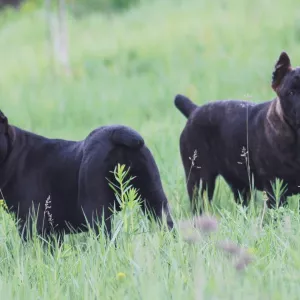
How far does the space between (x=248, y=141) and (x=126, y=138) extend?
1407 mm

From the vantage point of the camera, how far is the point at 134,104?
40.8 ft

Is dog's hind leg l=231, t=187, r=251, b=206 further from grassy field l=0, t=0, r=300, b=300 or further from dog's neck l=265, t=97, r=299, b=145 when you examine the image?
dog's neck l=265, t=97, r=299, b=145

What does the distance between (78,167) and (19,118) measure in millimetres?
6638

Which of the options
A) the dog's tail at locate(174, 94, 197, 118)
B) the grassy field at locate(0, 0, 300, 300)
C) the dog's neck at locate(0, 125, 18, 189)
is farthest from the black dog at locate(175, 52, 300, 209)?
the dog's neck at locate(0, 125, 18, 189)

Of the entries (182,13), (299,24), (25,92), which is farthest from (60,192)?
(182,13)

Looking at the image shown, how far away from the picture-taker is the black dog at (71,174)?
205 inches

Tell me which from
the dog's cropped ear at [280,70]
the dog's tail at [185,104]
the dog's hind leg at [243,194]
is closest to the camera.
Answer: the dog's cropped ear at [280,70]

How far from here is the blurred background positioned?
37.9 ft

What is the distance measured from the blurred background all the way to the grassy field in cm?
3

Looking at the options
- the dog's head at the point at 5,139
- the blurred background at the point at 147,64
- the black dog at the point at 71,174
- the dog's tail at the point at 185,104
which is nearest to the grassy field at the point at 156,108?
the blurred background at the point at 147,64

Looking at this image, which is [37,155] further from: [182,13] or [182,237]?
[182,13]

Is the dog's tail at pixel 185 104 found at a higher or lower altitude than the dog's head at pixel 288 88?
lower

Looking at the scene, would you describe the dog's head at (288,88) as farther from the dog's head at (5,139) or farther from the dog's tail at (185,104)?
the dog's head at (5,139)

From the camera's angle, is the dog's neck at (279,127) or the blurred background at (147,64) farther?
the blurred background at (147,64)
